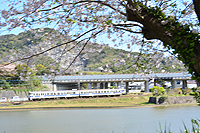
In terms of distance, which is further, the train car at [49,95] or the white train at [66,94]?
the white train at [66,94]

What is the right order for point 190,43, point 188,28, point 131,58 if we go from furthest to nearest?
point 131,58
point 188,28
point 190,43

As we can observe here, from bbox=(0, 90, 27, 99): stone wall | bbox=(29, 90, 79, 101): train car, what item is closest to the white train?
bbox=(29, 90, 79, 101): train car

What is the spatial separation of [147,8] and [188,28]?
34.8 inches

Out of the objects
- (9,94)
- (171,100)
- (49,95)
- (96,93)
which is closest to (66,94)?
(49,95)

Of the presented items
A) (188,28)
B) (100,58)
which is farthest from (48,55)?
(100,58)

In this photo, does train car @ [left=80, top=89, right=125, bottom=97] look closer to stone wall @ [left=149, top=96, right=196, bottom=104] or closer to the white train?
the white train

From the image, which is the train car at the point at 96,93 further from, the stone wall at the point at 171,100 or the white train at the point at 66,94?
the stone wall at the point at 171,100

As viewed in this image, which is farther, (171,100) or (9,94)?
(9,94)

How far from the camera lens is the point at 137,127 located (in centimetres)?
877

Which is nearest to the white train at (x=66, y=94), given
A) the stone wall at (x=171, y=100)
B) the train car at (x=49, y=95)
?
the train car at (x=49, y=95)

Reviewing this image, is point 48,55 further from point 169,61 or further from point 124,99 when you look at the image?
point 124,99

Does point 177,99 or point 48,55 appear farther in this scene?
point 177,99

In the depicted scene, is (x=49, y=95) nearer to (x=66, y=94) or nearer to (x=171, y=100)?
(x=66, y=94)

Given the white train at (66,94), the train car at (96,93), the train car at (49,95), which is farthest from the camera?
the train car at (96,93)
